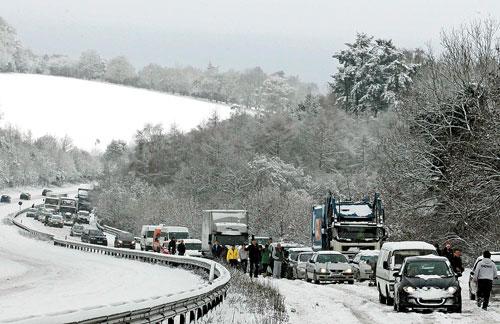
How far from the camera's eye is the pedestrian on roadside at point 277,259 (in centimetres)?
4316

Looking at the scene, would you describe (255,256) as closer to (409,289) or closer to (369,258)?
(369,258)

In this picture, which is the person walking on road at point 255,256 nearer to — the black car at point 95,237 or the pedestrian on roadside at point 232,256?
the pedestrian on roadside at point 232,256

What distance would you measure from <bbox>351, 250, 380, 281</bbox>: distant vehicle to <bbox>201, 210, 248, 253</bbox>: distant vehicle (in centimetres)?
1520

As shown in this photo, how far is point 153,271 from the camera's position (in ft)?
159

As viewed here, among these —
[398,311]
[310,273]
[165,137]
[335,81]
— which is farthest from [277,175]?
[398,311]

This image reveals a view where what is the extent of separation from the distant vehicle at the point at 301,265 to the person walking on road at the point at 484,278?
16609 mm

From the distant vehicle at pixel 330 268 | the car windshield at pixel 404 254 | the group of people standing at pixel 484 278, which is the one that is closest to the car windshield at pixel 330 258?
the distant vehicle at pixel 330 268

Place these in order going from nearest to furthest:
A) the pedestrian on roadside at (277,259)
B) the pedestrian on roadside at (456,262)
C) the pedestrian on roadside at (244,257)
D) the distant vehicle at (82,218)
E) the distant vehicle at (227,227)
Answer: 1. the pedestrian on roadside at (456,262)
2. the pedestrian on roadside at (277,259)
3. the pedestrian on roadside at (244,257)
4. the distant vehicle at (227,227)
5. the distant vehicle at (82,218)

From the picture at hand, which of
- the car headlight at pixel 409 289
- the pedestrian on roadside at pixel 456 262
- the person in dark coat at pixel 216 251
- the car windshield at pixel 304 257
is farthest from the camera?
the person in dark coat at pixel 216 251

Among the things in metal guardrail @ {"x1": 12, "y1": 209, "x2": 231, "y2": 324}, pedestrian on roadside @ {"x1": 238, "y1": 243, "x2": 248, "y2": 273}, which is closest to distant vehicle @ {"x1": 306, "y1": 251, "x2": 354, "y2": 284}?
pedestrian on roadside @ {"x1": 238, "y1": 243, "x2": 248, "y2": 273}

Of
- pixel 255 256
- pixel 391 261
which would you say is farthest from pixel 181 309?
pixel 255 256

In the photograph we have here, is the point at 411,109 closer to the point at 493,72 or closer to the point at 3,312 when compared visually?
the point at 493,72

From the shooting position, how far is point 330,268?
39.3 meters

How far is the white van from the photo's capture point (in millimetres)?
26734
